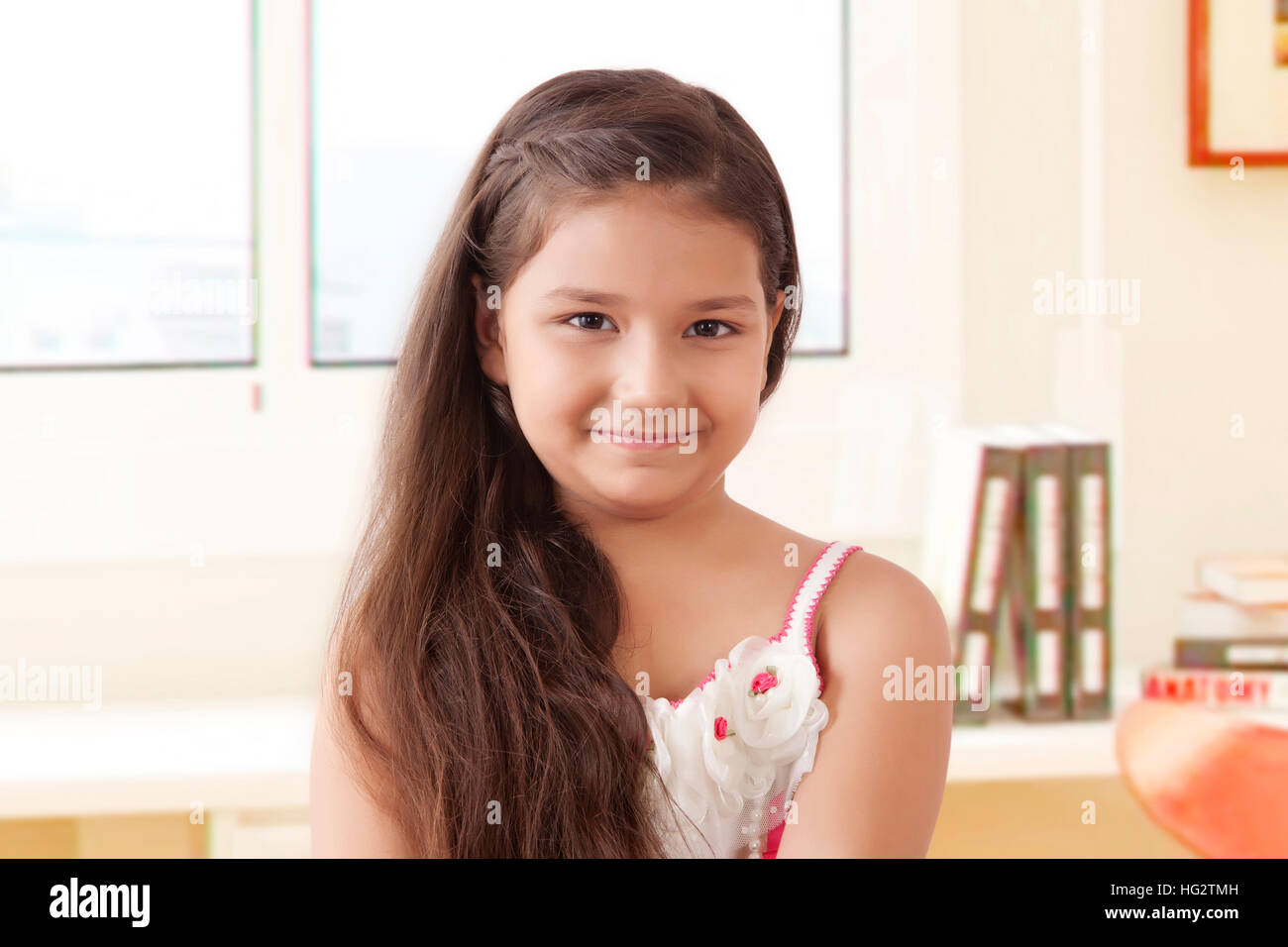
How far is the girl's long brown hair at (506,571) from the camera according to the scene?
0.72 m

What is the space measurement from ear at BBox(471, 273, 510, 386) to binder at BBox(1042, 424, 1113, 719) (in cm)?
100

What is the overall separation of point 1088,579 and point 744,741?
101cm

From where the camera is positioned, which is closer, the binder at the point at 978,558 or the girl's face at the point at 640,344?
the girl's face at the point at 640,344

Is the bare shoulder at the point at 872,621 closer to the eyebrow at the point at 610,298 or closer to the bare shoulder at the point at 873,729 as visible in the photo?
the bare shoulder at the point at 873,729

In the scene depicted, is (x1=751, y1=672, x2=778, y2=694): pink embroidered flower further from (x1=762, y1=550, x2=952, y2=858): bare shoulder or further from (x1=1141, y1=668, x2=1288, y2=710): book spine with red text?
(x1=1141, y1=668, x2=1288, y2=710): book spine with red text

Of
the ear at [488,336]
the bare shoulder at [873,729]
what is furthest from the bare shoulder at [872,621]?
the ear at [488,336]

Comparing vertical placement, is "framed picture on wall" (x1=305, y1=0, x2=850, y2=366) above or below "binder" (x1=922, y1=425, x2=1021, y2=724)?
above

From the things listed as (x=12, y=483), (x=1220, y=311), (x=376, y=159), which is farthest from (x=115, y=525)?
(x=1220, y=311)

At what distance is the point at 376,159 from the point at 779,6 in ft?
1.86

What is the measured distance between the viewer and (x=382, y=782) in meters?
0.73

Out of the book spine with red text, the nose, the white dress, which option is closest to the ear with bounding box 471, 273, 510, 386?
the nose

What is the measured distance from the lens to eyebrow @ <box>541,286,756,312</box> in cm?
69

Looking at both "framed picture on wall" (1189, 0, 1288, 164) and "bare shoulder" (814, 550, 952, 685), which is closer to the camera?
"bare shoulder" (814, 550, 952, 685)
